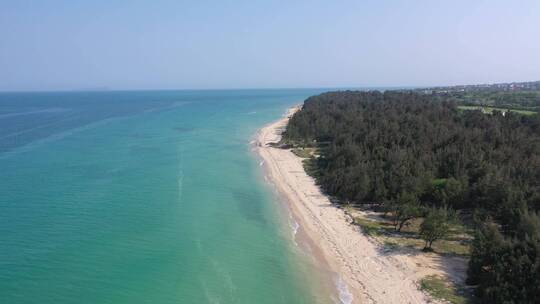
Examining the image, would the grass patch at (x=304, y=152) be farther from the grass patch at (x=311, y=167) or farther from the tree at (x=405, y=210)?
the tree at (x=405, y=210)

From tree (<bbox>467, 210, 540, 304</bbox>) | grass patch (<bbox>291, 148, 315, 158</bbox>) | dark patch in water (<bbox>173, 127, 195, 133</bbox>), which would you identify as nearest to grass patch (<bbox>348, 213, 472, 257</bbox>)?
tree (<bbox>467, 210, 540, 304</bbox>)

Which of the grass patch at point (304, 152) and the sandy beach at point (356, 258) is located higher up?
the grass patch at point (304, 152)

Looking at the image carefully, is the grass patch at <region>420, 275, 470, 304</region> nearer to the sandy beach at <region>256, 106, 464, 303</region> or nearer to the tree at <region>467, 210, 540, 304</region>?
the sandy beach at <region>256, 106, 464, 303</region>

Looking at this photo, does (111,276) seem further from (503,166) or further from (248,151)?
(248,151)

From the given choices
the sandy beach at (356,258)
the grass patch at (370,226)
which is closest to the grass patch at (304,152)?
the sandy beach at (356,258)

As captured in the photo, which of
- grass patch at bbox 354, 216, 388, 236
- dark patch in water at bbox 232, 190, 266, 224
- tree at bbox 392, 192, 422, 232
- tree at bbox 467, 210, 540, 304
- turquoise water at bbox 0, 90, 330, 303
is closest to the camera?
tree at bbox 467, 210, 540, 304

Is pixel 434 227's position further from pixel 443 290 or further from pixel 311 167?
pixel 311 167
